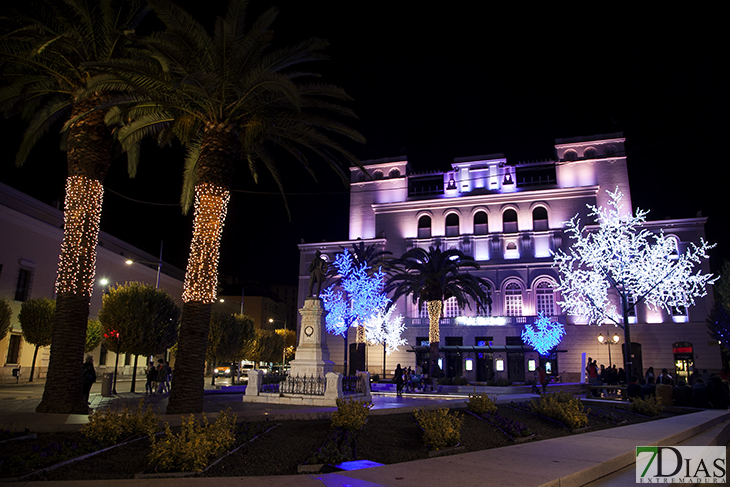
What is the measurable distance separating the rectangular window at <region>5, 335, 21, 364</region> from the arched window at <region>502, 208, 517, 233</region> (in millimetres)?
42456

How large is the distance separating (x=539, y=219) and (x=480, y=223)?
6.03 metres

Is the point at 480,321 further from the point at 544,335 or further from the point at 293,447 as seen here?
the point at 293,447

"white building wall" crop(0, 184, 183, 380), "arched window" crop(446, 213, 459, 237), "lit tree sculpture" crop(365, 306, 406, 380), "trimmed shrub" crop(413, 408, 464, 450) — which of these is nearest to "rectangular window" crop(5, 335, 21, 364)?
"white building wall" crop(0, 184, 183, 380)

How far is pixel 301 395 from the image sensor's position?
51.2 ft

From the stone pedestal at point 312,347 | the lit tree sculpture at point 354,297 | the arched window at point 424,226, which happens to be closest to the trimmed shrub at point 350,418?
the stone pedestal at point 312,347

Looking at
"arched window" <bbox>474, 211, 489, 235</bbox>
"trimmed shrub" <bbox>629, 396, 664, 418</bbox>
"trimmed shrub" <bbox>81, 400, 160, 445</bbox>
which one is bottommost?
"trimmed shrub" <bbox>629, 396, 664, 418</bbox>

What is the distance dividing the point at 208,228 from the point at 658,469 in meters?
10.8

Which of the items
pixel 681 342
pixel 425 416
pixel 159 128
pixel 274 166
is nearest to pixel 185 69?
pixel 159 128

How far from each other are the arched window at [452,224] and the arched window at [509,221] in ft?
16.3

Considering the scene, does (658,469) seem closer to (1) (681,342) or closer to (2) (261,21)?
(2) (261,21)

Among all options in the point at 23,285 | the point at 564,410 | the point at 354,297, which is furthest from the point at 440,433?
the point at 23,285

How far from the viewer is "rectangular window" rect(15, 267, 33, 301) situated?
30094mm

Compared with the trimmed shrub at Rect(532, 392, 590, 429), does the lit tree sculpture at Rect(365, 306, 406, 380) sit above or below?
above

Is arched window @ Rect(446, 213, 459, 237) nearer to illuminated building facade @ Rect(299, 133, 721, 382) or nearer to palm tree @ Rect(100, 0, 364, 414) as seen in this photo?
illuminated building facade @ Rect(299, 133, 721, 382)
